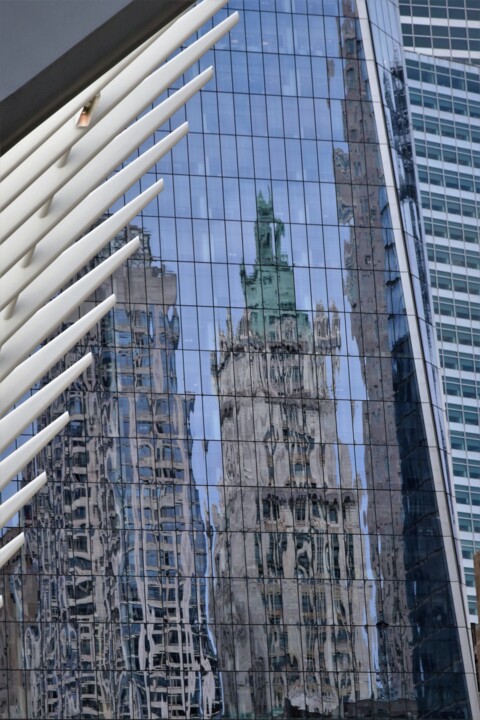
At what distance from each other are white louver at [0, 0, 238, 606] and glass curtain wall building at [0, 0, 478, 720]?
6016 cm

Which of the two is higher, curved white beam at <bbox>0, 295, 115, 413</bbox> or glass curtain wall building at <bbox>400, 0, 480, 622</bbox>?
glass curtain wall building at <bbox>400, 0, 480, 622</bbox>

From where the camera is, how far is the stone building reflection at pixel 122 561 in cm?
7431

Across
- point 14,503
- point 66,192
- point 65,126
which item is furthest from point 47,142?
point 14,503

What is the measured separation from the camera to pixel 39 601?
244 feet

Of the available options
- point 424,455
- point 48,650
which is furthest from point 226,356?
point 48,650

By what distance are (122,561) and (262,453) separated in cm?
859

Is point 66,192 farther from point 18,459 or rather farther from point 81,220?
point 18,459

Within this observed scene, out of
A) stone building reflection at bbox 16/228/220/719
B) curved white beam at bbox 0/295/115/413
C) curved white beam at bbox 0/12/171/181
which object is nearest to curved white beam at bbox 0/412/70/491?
curved white beam at bbox 0/295/115/413

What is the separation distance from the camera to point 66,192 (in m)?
10.8

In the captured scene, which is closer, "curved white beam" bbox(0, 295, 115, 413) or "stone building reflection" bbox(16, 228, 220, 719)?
"curved white beam" bbox(0, 295, 115, 413)

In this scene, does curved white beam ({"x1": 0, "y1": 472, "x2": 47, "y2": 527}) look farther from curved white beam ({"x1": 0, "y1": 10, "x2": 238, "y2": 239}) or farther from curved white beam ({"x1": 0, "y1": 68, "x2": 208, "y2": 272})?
curved white beam ({"x1": 0, "y1": 10, "x2": 238, "y2": 239})

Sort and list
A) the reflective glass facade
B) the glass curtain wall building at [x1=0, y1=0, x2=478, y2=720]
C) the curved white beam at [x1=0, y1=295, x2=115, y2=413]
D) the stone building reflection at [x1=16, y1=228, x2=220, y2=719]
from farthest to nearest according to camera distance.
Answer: the reflective glass facade → the glass curtain wall building at [x1=0, y1=0, x2=478, y2=720] → the stone building reflection at [x1=16, y1=228, x2=220, y2=719] → the curved white beam at [x1=0, y1=295, x2=115, y2=413]

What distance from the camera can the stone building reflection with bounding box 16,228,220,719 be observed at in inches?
2926

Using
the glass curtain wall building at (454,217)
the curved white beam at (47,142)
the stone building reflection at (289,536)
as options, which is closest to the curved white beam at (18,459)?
the curved white beam at (47,142)
